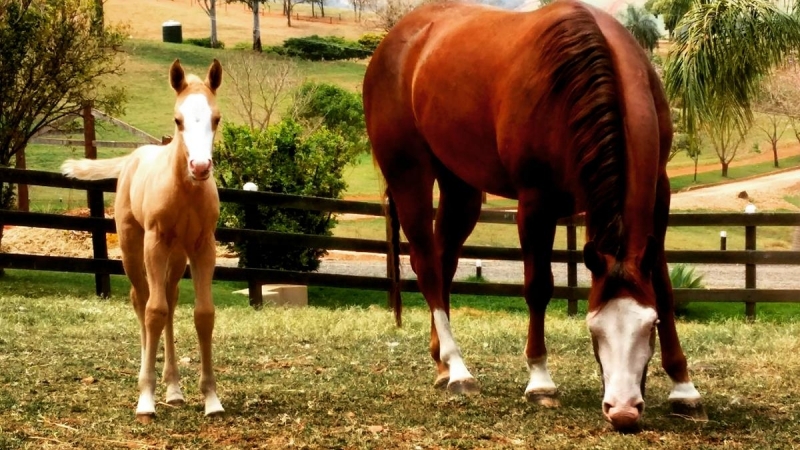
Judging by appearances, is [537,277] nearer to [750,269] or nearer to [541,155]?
[541,155]

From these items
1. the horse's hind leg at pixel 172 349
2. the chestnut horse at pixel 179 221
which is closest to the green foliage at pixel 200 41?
the horse's hind leg at pixel 172 349

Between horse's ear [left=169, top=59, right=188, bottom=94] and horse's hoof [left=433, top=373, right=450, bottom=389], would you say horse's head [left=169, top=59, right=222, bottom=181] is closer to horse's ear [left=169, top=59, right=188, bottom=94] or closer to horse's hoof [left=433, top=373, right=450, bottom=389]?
horse's ear [left=169, top=59, right=188, bottom=94]

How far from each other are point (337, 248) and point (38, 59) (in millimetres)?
5558

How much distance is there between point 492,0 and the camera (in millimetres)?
18438

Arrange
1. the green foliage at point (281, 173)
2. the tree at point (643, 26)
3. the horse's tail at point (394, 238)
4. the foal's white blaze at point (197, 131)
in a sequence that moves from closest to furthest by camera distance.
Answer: the foal's white blaze at point (197, 131), the horse's tail at point (394, 238), the green foliage at point (281, 173), the tree at point (643, 26)

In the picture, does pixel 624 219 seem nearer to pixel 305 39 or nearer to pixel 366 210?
pixel 366 210

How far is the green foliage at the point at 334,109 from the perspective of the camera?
2130 centimetres

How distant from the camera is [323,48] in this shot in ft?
98.1

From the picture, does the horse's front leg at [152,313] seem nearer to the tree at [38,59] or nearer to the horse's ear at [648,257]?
the horse's ear at [648,257]

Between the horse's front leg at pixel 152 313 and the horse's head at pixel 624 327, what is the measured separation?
187cm

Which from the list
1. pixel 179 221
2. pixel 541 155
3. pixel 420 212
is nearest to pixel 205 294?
pixel 179 221

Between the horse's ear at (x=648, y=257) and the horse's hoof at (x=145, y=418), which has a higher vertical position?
the horse's ear at (x=648, y=257)

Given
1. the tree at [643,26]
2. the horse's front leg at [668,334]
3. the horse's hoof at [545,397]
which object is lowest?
the horse's hoof at [545,397]

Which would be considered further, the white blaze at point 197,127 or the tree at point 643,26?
the tree at point 643,26
